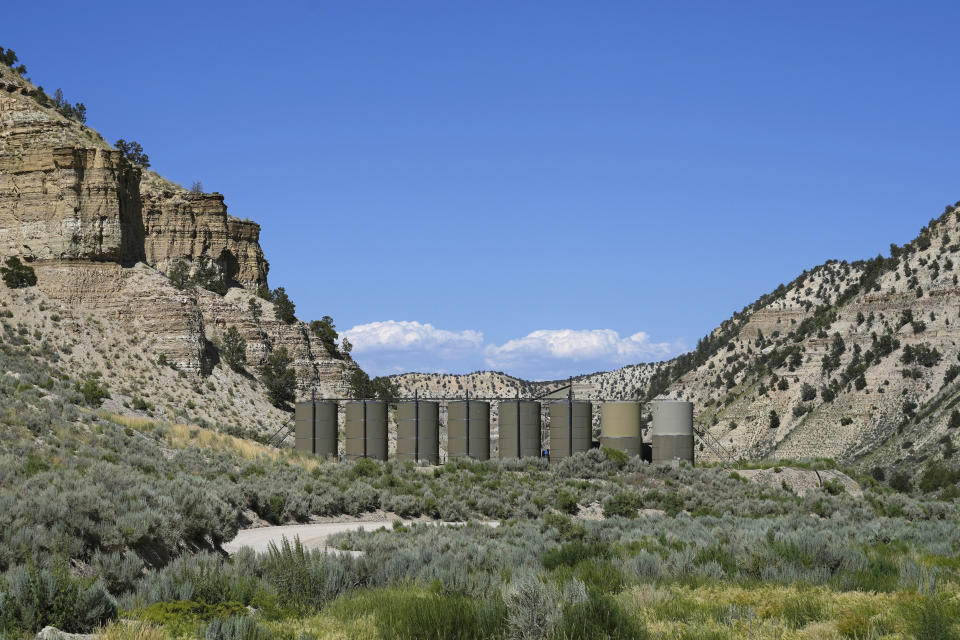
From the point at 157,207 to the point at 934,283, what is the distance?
3102 inches

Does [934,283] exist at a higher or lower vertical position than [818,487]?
higher

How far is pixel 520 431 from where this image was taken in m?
50.3

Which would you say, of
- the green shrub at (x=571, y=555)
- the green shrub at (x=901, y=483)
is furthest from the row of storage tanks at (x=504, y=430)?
the green shrub at (x=571, y=555)

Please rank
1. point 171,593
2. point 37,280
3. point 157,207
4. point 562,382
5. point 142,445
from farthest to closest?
point 562,382
point 157,207
point 37,280
point 142,445
point 171,593

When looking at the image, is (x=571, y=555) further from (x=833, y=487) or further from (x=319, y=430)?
(x=319, y=430)

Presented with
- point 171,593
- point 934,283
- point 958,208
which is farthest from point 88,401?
point 958,208

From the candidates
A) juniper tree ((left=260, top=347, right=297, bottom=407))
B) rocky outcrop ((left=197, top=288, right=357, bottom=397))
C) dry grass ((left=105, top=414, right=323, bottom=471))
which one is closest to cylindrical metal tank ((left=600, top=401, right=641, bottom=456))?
dry grass ((left=105, top=414, right=323, bottom=471))

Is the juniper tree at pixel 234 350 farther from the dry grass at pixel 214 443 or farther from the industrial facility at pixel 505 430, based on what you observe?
the dry grass at pixel 214 443

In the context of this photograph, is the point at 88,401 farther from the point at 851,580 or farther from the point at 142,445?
the point at 851,580

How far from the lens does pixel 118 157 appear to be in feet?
232

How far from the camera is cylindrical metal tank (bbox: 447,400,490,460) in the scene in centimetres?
5084

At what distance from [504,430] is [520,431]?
1.01 metres

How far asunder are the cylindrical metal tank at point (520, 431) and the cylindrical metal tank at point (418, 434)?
13.1ft

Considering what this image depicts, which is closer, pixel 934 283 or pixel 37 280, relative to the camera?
pixel 37 280
